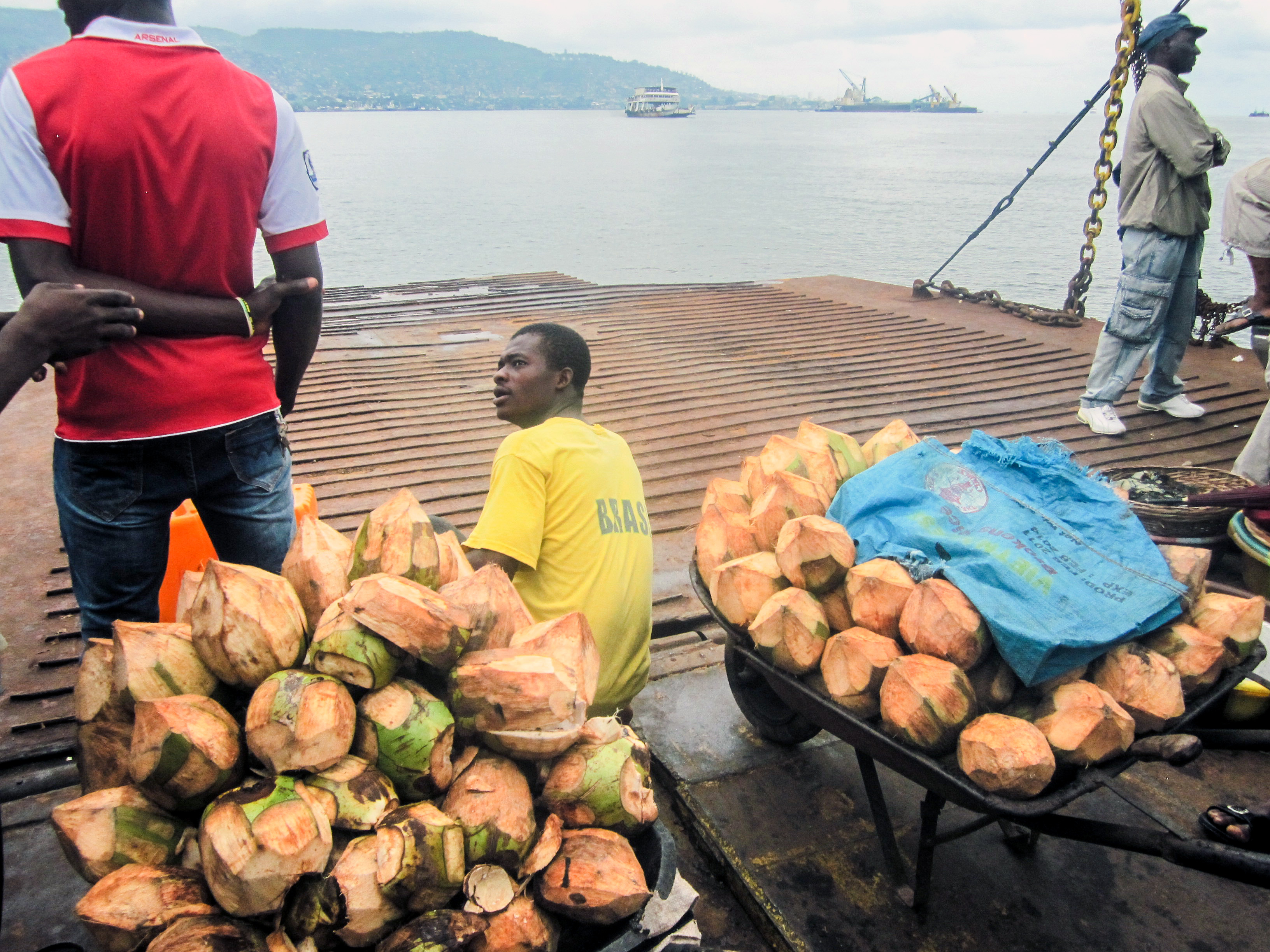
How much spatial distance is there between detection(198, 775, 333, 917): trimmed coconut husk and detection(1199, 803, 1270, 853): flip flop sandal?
195cm

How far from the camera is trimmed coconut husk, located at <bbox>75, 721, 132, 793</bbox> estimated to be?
148 centimetres

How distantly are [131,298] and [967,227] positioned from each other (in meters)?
27.8

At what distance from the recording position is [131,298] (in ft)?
6.19

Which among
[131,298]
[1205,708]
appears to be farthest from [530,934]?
[1205,708]

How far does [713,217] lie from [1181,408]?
24.6 m

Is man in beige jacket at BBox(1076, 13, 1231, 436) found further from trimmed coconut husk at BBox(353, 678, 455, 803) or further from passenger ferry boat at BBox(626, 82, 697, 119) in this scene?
passenger ferry boat at BBox(626, 82, 697, 119)

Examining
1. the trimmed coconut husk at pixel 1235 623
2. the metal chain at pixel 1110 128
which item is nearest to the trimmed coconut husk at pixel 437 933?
the trimmed coconut husk at pixel 1235 623

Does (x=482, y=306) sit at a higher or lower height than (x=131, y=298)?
lower

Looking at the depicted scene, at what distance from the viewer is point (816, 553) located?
2281 mm

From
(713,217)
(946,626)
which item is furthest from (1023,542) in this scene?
(713,217)

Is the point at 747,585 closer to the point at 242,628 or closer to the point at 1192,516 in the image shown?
the point at 242,628

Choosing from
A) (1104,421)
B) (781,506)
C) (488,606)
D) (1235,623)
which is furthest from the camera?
(1104,421)

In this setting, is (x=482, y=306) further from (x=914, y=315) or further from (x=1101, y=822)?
(x=1101, y=822)

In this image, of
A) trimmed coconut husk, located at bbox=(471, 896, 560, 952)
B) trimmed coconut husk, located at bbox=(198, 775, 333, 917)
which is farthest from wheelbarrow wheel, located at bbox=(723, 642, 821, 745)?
trimmed coconut husk, located at bbox=(198, 775, 333, 917)
